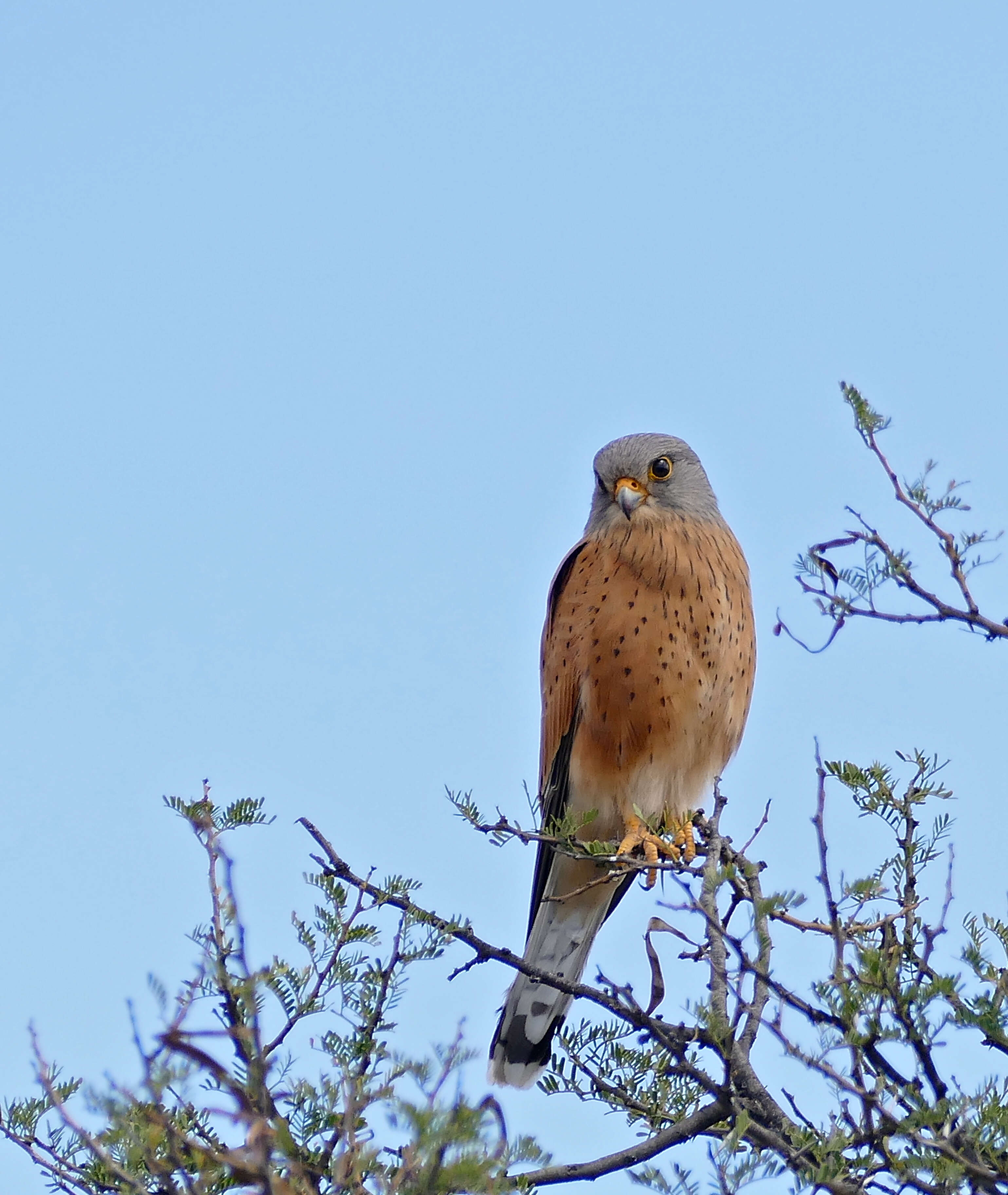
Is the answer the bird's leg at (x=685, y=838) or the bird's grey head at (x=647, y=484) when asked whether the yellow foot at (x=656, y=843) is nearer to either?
the bird's leg at (x=685, y=838)

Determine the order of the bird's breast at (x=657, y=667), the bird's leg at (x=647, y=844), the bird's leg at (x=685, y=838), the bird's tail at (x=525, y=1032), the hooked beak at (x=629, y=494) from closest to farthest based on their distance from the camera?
the bird's leg at (x=647, y=844)
the bird's leg at (x=685, y=838)
the bird's tail at (x=525, y=1032)
the bird's breast at (x=657, y=667)
the hooked beak at (x=629, y=494)

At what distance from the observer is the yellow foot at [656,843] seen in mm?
3811

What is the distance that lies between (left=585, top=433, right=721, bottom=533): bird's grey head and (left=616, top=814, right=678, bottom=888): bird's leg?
982mm

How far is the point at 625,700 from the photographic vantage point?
4250 mm

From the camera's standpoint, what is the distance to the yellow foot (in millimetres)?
3811

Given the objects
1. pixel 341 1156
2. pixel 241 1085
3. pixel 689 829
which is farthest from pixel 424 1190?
pixel 689 829

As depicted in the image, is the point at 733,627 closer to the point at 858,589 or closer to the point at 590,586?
the point at 590,586

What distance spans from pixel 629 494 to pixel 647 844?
1261 millimetres

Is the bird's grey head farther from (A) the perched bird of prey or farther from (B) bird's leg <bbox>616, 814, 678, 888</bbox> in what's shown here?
(B) bird's leg <bbox>616, 814, 678, 888</bbox>

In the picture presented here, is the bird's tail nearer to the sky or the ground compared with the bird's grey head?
nearer to the ground

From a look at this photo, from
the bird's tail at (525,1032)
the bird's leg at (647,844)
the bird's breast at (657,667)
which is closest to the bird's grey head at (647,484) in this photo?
the bird's breast at (657,667)

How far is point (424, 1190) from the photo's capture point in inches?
55.3

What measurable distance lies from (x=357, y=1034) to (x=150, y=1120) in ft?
1.96

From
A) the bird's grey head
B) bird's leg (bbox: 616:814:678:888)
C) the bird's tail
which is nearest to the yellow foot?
bird's leg (bbox: 616:814:678:888)
